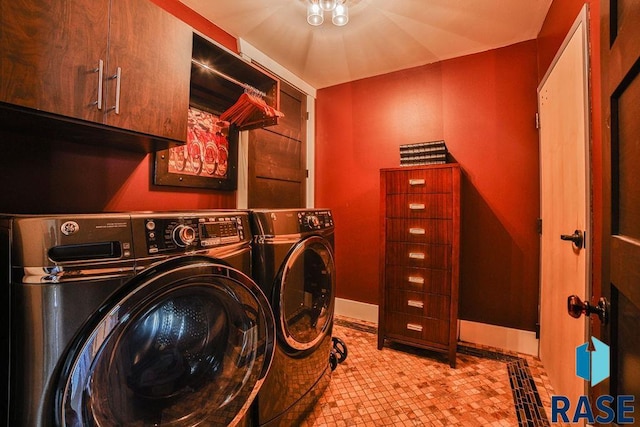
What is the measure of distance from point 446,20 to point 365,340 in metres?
2.43

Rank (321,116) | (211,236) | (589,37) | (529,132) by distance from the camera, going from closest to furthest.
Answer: (211,236), (589,37), (529,132), (321,116)

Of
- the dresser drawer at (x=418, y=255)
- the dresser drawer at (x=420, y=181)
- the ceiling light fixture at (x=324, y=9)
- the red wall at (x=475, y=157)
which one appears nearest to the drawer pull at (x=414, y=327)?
the dresser drawer at (x=418, y=255)

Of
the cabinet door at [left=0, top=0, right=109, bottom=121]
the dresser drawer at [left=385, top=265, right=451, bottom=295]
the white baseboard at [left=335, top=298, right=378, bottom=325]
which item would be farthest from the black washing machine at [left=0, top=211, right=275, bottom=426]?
the white baseboard at [left=335, top=298, right=378, bottom=325]

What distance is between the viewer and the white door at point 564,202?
121 centimetres

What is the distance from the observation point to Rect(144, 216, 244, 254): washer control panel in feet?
2.63

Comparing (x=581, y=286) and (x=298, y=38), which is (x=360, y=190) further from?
(x=581, y=286)

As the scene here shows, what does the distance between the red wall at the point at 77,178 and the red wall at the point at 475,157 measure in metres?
1.63

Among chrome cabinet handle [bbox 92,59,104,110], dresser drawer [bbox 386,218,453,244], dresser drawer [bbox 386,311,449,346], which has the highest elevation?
chrome cabinet handle [bbox 92,59,104,110]

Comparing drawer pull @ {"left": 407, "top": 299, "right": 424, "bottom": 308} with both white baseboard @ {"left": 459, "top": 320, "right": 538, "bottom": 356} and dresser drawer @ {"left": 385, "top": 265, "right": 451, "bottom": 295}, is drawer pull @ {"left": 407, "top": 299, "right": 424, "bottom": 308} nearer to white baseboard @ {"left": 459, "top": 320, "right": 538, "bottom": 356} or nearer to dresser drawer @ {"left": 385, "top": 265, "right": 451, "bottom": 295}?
dresser drawer @ {"left": 385, "top": 265, "right": 451, "bottom": 295}

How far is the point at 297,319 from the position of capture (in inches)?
53.7

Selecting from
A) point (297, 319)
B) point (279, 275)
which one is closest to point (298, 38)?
point (279, 275)

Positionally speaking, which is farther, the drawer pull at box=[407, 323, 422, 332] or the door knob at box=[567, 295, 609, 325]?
the drawer pull at box=[407, 323, 422, 332]

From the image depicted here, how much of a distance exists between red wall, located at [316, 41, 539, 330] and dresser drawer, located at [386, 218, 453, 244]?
0.48 m

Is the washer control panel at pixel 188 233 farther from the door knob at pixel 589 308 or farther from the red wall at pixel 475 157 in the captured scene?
the red wall at pixel 475 157
